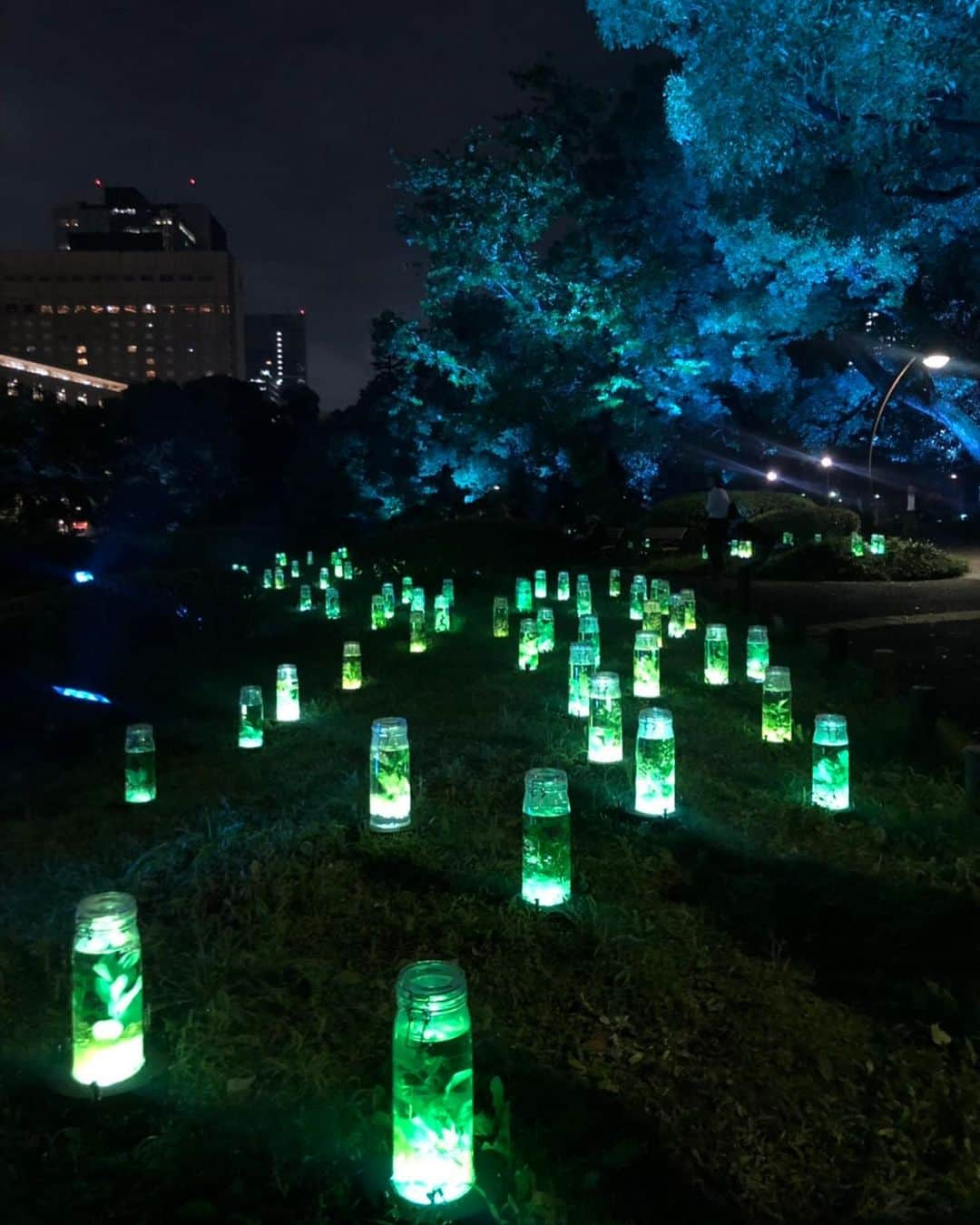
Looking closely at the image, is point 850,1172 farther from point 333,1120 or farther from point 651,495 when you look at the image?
point 651,495

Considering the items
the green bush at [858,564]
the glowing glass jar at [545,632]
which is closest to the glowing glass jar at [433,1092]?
the glowing glass jar at [545,632]

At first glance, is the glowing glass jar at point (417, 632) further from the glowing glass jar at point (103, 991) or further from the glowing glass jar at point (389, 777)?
the glowing glass jar at point (103, 991)

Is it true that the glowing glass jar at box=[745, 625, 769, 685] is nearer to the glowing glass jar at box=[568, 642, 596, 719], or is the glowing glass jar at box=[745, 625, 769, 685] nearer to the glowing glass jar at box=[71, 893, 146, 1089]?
the glowing glass jar at box=[568, 642, 596, 719]

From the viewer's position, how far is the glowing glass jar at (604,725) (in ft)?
23.7

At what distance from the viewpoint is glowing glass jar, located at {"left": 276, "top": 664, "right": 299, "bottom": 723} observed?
368 inches

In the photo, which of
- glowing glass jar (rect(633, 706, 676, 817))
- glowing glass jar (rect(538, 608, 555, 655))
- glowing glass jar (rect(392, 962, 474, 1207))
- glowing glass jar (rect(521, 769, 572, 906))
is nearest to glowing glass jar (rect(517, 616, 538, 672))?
glowing glass jar (rect(538, 608, 555, 655))

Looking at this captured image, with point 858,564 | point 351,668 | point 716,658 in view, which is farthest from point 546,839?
point 858,564

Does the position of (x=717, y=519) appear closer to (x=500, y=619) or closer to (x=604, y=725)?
(x=500, y=619)

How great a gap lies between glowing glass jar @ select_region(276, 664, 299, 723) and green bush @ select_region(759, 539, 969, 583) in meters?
12.1

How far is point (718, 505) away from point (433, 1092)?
15602mm

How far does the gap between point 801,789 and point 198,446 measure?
1495 inches

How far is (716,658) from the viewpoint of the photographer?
33.1ft

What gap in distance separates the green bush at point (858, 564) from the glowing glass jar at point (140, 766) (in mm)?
14074

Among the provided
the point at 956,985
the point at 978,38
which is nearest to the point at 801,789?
the point at 956,985
